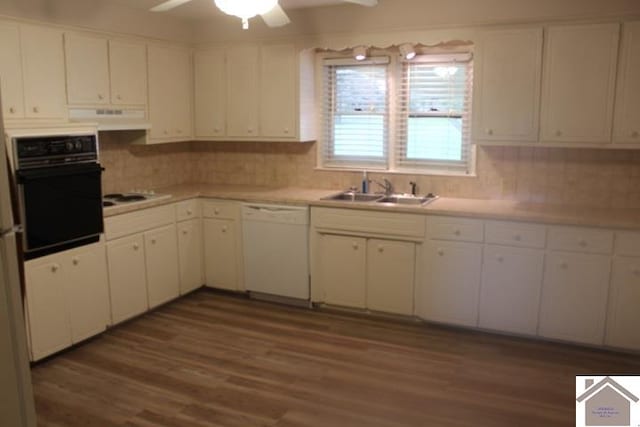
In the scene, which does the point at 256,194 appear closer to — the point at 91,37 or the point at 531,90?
the point at 91,37

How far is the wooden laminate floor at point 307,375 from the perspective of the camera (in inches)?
120

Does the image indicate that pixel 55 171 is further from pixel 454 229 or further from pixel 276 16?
pixel 454 229

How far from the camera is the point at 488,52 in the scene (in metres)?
4.05

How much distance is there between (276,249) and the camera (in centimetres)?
473

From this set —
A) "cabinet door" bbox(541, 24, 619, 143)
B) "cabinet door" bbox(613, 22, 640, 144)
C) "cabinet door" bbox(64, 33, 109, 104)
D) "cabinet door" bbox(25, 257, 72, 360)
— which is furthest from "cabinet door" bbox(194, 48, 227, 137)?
"cabinet door" bbox(613, 22, 640, 144)

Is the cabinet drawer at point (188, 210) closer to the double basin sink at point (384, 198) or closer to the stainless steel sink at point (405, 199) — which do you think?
the double basin sink at point (384, 198)

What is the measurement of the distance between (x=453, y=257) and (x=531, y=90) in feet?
4.27

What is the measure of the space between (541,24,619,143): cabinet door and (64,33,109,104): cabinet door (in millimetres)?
3258

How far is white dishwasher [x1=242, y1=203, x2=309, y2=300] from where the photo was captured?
4625 millimetres

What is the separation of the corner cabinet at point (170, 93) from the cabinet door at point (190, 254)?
0.80 m

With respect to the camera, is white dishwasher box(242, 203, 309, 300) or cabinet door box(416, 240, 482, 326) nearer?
cabinet door box(416, 240, 482, 326)

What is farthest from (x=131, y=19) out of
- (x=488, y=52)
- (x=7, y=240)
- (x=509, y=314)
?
(x=509, y=314)

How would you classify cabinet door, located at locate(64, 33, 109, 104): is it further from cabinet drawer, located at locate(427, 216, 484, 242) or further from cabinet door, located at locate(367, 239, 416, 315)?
cabinet drawer, located at locate(427, 216, 484, 242)

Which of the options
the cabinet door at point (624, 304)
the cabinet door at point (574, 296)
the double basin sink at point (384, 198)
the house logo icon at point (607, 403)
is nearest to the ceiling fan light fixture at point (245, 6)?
the double basin sink at point (384, 198)
